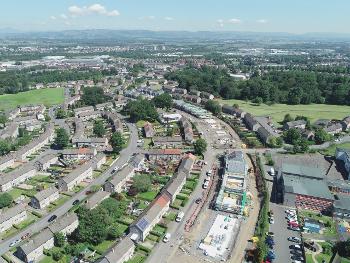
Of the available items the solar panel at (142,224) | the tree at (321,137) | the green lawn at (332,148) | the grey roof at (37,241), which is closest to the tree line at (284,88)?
the tree at (321,137)

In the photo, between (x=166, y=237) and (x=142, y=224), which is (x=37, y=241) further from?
(x=166, y=237)

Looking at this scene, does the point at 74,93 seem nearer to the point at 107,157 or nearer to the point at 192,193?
the point at 107,157

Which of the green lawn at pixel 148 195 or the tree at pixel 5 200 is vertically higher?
the tree at pixel 5 200

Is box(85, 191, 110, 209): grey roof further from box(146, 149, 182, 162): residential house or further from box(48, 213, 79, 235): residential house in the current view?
box(146, 149, 182, 162): residential house

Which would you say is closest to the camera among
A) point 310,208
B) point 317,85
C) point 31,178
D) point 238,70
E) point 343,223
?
point 343,223

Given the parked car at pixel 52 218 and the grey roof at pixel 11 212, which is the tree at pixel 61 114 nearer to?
the grey roof at pixel 11 212

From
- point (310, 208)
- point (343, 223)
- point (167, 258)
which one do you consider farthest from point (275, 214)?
point (167, 258)
